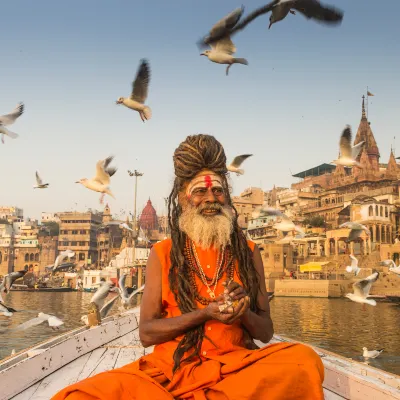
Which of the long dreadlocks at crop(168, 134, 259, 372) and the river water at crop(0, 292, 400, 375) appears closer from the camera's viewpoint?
the long dreadlocks at crop(168, 134, 259, 372)

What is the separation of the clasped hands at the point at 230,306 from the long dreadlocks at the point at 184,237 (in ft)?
0.90

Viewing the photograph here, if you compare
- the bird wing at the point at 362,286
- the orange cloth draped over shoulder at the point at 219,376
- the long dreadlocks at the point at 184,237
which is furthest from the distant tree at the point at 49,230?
the orange cloth draped over shoulder at the point at 219,376

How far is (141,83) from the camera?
9.13 m

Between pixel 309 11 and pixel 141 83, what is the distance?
3.49 meters

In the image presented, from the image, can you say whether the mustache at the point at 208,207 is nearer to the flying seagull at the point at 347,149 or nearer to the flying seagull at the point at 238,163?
the flying seagull at the point at 238,163

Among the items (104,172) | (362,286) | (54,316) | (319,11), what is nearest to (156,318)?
(319,11)

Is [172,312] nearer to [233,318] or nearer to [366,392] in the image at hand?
[233,318]

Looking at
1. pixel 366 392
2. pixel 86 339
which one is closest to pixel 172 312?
pixel 366 392

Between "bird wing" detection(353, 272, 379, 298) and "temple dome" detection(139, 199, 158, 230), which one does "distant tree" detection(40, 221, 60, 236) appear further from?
"bird wing" detection(353, 272, 379, 298)

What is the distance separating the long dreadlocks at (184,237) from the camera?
255 cm

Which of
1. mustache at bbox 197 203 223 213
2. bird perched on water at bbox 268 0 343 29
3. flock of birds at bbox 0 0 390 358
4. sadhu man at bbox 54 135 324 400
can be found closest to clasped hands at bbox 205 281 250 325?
sadhu man at bbox 54 135 324 400

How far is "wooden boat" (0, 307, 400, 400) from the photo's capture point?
2.93 meters

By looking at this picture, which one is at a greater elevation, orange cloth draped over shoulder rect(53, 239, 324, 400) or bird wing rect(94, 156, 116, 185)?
bird wing rect(94, 156, 116, 185)

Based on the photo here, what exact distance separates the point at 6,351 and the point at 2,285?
6.10 feet
